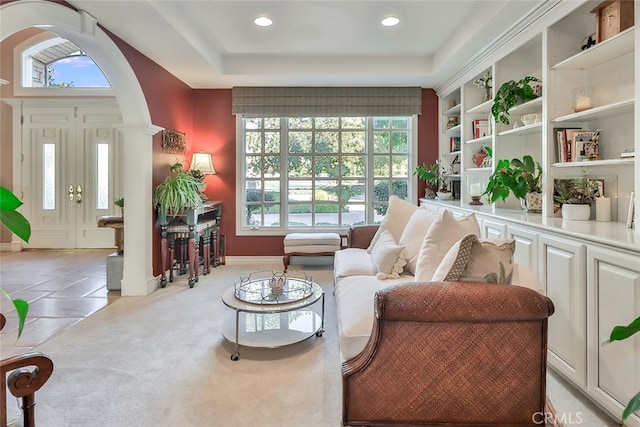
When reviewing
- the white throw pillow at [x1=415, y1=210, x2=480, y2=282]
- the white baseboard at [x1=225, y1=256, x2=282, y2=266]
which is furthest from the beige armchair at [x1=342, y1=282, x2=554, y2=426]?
the white baseboard at [x1=225, y1=256, x2=282, y2=266]

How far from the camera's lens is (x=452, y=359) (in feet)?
4.99

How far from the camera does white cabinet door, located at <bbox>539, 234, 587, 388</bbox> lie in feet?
6.25

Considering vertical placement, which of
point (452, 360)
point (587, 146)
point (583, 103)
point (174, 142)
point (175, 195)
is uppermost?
point (174, 142)

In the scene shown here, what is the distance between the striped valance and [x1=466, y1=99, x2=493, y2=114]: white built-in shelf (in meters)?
1.09

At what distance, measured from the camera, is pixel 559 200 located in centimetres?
269

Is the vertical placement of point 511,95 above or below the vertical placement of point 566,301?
above

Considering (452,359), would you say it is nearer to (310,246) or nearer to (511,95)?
(511,95)

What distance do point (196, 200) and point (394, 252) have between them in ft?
8.11

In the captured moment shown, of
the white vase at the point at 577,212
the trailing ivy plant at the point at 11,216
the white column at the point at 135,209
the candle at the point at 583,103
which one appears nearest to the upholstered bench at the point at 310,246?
the white column at the point at 135,209

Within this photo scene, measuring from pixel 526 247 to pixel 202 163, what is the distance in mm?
3914

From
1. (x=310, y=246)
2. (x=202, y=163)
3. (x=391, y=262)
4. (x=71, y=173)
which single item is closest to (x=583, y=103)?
(x=391, y=262)

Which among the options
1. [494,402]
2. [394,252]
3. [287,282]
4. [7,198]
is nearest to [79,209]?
[287,282]

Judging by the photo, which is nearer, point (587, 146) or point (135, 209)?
point (587, 146)

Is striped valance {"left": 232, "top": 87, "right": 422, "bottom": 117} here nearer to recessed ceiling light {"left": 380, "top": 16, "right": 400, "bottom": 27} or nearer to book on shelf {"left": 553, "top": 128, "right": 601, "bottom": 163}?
recessed ceiling light {"left": 380, "top": 16, "right": 400, "bottom": 27}
